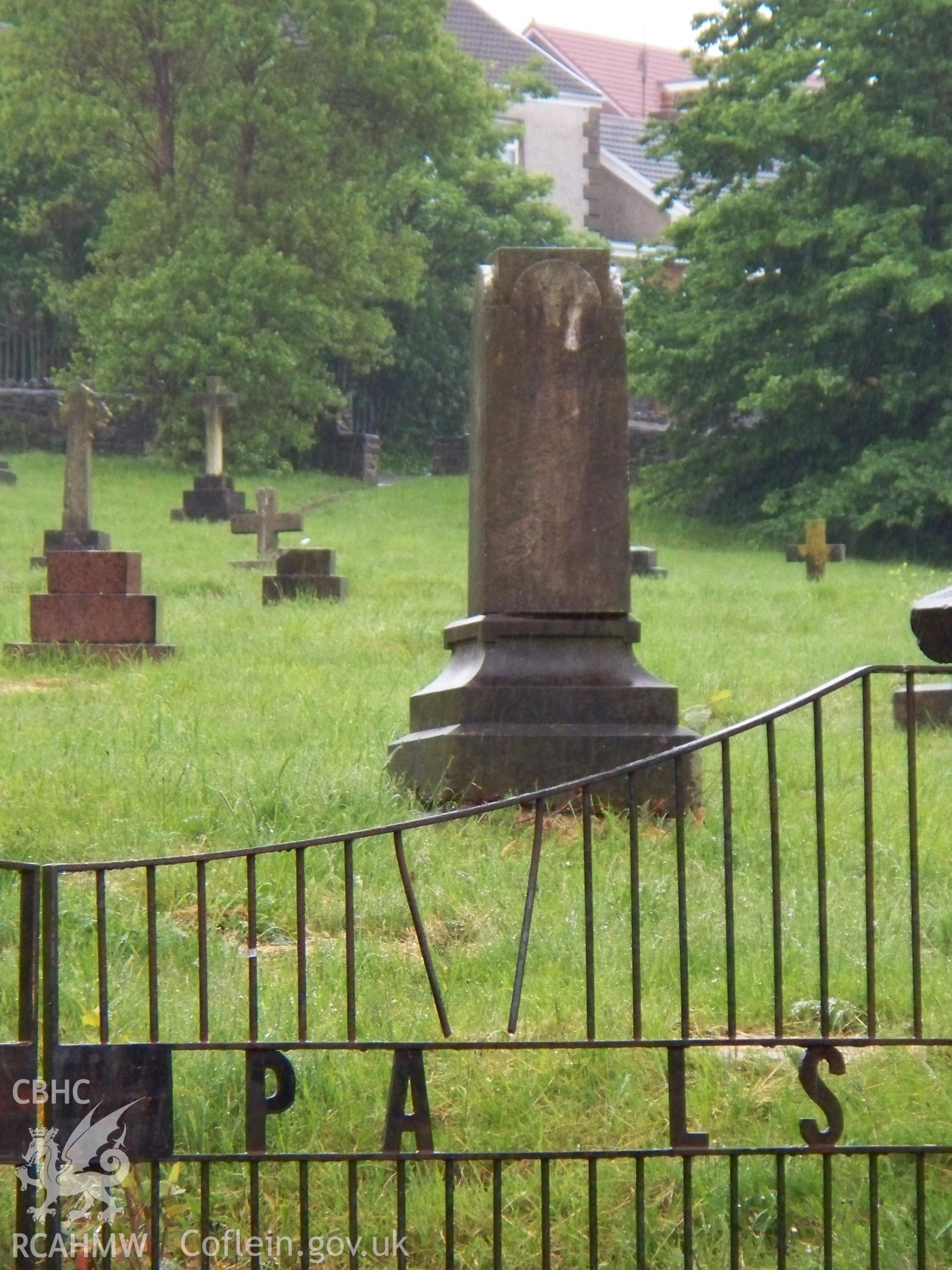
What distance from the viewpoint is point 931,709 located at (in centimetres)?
755

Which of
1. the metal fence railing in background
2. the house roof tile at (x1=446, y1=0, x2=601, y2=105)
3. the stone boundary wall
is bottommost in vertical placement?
the stone boundary wall

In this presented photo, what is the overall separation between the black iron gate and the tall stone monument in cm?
105

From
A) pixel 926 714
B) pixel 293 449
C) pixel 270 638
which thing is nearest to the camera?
pixel 926 714

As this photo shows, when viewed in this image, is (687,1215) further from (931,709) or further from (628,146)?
(628,146)

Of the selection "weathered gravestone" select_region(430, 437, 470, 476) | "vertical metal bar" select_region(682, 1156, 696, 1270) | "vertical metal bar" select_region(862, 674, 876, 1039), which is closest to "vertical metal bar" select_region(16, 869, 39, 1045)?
"vertical metal bar" select_region(682, 1156, 696, 1270)

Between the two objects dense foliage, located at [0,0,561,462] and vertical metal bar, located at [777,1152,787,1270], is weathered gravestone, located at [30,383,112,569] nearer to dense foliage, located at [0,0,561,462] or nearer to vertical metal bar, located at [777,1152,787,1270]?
dense foliage, located at [0,0,561,462]

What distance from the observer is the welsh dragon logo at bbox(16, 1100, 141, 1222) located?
8.45ft

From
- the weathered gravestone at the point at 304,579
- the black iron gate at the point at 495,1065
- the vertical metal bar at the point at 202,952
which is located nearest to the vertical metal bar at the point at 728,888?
the black iron gate at the point at 495,1065

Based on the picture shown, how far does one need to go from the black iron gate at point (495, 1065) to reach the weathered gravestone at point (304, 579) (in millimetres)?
7574

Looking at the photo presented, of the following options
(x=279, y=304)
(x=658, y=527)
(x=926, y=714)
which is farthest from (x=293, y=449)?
(x=926, y=714)

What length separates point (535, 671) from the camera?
578 cm

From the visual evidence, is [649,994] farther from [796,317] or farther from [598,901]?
[796,317]

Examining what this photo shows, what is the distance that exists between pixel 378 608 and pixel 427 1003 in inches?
319

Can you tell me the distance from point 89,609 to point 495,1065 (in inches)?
256
